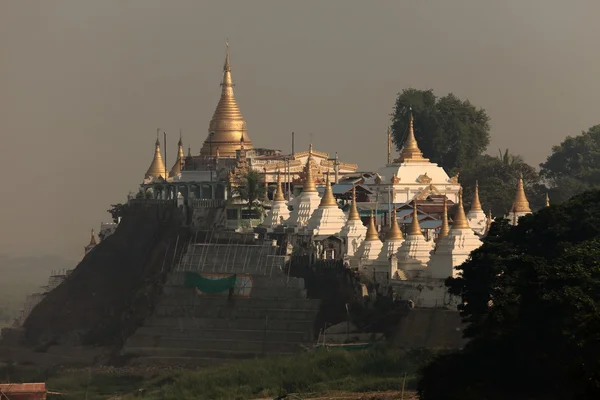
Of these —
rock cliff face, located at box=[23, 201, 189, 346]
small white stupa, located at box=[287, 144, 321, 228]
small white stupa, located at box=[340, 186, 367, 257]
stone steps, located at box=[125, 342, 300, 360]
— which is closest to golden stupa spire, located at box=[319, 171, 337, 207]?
small white stupa, located at box=[287, 144, 321, 228]

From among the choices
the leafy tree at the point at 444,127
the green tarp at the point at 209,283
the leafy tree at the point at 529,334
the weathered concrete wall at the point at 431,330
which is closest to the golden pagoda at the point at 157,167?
the leafy tree at the point at 444,127

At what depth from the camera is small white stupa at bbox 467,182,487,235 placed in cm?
8988

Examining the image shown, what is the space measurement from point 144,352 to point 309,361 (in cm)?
1147

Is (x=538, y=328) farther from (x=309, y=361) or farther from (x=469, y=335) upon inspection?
(x=309, y=361)

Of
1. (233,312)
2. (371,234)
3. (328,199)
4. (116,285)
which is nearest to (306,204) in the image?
(328,199)

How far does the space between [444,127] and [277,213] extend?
2189 centimetres

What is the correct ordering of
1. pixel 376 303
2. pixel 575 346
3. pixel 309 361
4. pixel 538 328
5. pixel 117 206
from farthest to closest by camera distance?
pixel 117 206 → pixel 376 303 → pixel 309 361 → pixel 538 328 → pixel 575 346

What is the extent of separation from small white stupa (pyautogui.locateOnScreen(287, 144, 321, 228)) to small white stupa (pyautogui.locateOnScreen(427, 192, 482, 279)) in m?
11.0

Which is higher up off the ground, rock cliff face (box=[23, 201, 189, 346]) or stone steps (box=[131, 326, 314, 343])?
rock cliff face (box=[23, 201, 189, 346])

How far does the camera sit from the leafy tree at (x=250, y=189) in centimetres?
9612

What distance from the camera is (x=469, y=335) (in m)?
65.1

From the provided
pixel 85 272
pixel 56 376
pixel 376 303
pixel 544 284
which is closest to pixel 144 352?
pixel 56 376

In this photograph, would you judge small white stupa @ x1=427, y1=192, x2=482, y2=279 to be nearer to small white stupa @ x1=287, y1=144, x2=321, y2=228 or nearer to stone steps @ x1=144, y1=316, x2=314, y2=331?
stone steps @ x1=144, y1=316, x2=314, y2=331

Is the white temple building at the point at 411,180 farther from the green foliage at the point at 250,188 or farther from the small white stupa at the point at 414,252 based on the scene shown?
the small white stupa at the point at 414,252
